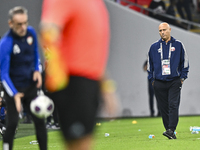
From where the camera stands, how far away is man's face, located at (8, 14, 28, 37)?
4.84 m

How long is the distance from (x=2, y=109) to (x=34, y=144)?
160cm

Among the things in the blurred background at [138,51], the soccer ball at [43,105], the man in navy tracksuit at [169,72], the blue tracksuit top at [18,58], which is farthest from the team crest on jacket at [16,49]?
the blurred background at [138,51]

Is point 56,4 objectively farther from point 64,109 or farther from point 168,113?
point 168,113

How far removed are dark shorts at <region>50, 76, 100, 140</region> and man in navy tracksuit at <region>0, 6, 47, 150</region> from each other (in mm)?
2042

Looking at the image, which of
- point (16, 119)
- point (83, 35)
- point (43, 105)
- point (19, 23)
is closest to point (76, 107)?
point (83, 35)

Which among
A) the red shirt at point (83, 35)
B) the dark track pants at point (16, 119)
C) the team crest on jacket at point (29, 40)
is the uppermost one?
the team crest on jacket at point (29, 40)

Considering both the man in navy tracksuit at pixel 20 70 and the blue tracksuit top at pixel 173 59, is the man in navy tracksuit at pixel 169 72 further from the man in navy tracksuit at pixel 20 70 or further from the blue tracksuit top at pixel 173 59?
the man in navy tracksuit at pixel 20 70

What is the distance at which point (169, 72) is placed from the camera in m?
7.96

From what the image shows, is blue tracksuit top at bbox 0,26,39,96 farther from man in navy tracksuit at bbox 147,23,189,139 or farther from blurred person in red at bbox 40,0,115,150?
man in navy tracksuit at bbox 147,23,189,139

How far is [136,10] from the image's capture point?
17359mm

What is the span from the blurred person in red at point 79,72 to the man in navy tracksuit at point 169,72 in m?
4.96

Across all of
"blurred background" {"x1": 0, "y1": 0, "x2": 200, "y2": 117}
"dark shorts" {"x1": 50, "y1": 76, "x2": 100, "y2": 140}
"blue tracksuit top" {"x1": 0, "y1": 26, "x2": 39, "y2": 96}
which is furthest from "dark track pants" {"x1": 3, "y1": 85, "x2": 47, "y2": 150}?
"blurred background" {"x1": 0, "y1": 0, "x2": 200, "y2": 117}

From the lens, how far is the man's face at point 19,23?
4.84m

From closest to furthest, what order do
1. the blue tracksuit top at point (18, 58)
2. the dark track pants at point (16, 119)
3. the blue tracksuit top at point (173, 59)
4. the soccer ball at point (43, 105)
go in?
the soccer ball at point (43, 105), the blue tracksuit top at point (18, 58), the dark track pants at point (16, 119), the blue tracksuit top at point (173, 59)
